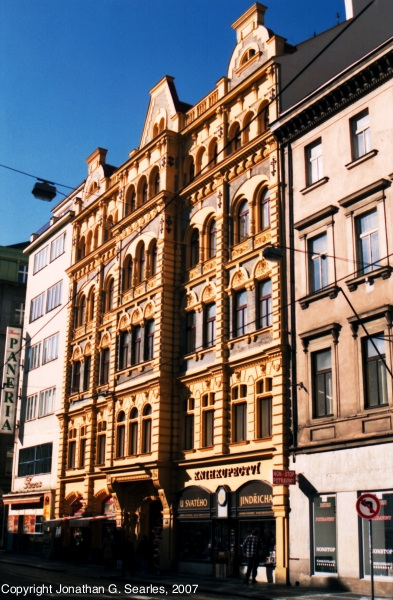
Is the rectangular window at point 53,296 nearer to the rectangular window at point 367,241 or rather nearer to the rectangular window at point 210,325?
the rectangular window at point 210,325

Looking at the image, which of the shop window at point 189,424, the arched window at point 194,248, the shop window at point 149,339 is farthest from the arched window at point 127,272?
the shop window at point 189,424

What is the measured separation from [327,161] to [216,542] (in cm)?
1589

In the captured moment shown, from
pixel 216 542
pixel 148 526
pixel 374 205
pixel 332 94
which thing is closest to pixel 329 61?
pixel 332 94

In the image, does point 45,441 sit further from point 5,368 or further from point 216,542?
point 216,542

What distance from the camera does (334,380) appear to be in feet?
83.8

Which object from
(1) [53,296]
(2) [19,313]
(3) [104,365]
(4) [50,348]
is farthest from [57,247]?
(2) [19,313]

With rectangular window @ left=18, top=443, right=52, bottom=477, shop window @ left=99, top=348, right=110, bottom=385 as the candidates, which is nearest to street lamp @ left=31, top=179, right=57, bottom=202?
shop window @ left=99, top=348, right=110, bottom=385

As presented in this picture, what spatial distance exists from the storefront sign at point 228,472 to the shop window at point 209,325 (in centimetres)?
552

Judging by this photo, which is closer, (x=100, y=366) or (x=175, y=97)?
(x=175, y=97)

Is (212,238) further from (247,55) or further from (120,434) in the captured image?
(120,434)

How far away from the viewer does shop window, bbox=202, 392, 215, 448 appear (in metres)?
32.3

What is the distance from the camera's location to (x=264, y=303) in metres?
30.4

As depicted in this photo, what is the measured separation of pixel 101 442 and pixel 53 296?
1449 cm

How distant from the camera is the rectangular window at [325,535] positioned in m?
24.6
